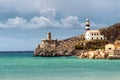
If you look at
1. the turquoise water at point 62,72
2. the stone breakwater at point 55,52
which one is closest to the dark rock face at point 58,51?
the stone breakwater at point 55,52

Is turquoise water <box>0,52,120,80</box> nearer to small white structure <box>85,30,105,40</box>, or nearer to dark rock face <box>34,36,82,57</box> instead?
dark rock face <box>34,36,82,57</box>

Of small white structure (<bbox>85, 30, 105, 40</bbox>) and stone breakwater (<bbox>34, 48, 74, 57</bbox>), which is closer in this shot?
stone breakwater (<bbox>34, 48, 74, 57</bbox>)

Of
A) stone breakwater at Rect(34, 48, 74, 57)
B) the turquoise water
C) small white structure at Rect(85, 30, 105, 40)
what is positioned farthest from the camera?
small white structure at Rect(85, 30, 105, 40)

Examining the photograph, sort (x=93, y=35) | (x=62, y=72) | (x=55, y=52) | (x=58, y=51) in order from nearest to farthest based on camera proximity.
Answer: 1. (x=62, y=72)
2. (x=55, y=52)
3. (x=58, y=51)
4. (x=93, y=35)

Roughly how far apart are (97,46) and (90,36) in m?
9.94

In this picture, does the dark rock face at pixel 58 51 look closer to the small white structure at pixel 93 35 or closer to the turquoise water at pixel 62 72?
the small white structure at pixel 93 35

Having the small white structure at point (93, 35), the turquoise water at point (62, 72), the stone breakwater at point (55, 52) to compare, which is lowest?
the turquoise water at point (62, 72)

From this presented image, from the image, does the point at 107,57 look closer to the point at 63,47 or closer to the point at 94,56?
the point at 94,56

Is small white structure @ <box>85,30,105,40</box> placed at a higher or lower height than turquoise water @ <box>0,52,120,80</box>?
higher

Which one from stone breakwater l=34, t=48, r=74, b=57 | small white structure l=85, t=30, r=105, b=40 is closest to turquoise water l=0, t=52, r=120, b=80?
stone breakwater l=34, t=48, r=74, b=57

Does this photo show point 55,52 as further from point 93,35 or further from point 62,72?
point 62,72

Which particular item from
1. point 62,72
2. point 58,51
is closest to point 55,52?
point 58,51

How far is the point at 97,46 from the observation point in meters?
152

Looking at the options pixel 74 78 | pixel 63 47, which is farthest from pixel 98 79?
pixel 63 47
